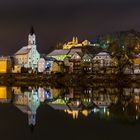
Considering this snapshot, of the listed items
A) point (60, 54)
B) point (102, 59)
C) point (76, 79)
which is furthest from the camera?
point (60, 54)

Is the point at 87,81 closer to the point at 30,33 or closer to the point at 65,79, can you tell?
the point at 65,79

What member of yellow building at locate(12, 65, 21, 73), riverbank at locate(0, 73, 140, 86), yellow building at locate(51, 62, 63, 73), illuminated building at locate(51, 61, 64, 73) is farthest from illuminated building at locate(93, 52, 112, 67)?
yellow building at locate(12, 65, 21, 73)

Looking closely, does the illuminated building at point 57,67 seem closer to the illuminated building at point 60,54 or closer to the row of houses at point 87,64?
the row of houses at point 87,64

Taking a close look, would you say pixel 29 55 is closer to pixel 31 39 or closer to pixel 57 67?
pixel 31 39

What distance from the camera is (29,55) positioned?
217 ft

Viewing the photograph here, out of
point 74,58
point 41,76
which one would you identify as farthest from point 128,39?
point 41,76

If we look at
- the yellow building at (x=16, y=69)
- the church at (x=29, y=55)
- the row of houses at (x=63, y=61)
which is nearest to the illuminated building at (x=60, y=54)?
the row of houses at (x=63, y=61)

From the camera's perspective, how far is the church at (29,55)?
65250mm

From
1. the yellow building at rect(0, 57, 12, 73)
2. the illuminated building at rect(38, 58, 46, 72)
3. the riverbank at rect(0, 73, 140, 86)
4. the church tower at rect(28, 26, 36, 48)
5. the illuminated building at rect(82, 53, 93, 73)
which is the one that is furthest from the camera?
the church tower at rect(28, 26, 36, 48)

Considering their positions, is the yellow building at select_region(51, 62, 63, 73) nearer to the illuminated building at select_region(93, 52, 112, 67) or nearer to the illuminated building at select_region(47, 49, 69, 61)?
the illuminated building at select_region(93, 52, 112, 67)

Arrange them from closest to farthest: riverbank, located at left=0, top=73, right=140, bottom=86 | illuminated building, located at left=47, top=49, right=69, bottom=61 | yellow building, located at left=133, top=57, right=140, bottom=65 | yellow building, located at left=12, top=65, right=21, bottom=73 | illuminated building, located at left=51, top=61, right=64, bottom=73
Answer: riverbank, located at left=0, top=73, right=140, bottom=86, yellow building, located at left=133, top=57, right=140, bottom=65, illuminated building, located at left=51, top=61, right=64, bottom=73, yellow building, located at left=12, top=65, right=21, bottom=73, illuminated building, located at left=47, top=49, right=69, bottom=61

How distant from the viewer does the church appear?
214ft

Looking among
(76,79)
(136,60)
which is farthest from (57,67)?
(136,60)

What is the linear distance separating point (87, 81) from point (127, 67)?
518cm
